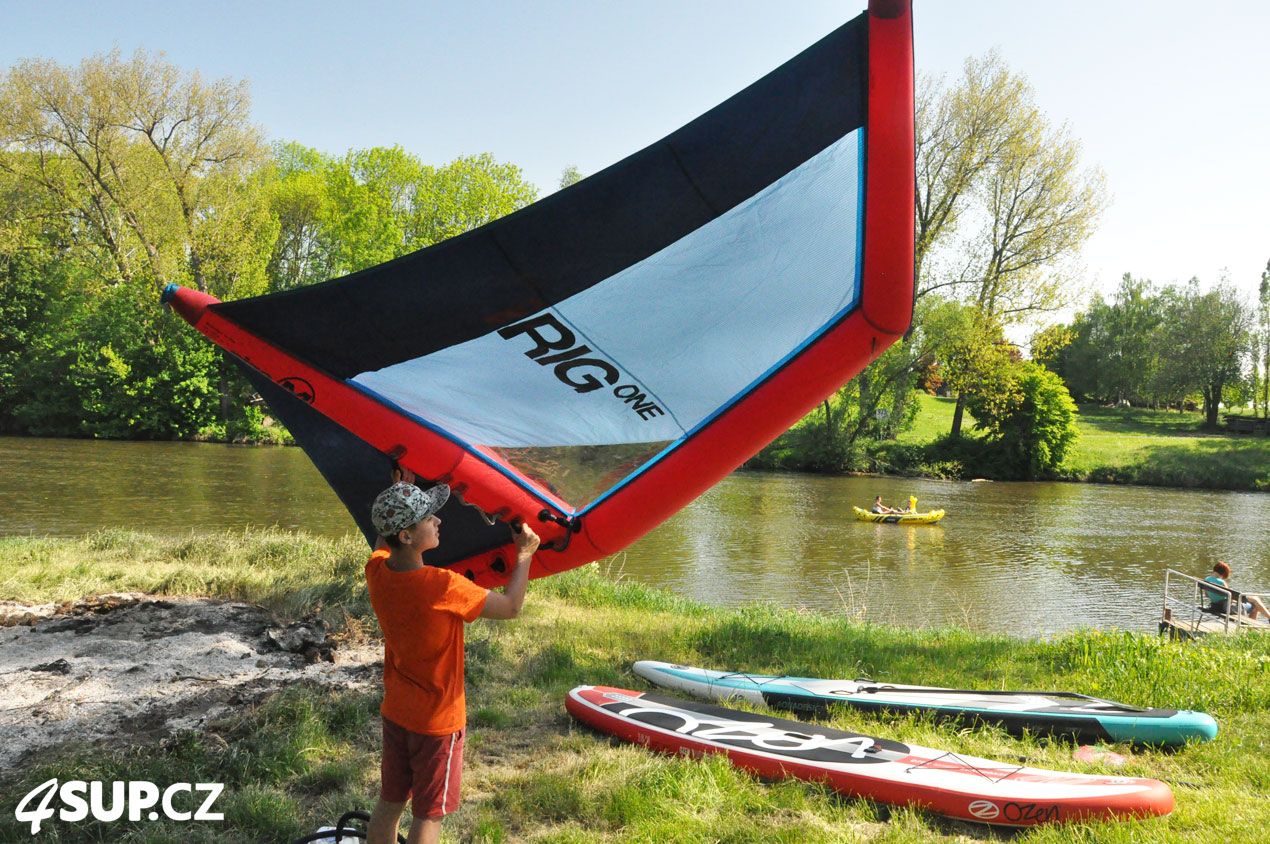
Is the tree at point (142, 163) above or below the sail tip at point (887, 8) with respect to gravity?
above

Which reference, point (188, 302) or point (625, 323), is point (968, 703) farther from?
point (188, 302)

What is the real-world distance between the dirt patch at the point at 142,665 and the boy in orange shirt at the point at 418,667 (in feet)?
6.76

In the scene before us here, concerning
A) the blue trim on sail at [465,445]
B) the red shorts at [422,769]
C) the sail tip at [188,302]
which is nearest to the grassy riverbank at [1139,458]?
the blue trim on sail at [465,445]

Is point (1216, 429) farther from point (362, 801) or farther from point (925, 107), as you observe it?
point (362, 801)

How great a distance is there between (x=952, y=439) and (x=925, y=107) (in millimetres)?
14893

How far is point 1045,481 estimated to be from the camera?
33.5 meters

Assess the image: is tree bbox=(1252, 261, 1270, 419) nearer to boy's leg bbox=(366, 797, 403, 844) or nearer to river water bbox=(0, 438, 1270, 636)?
river water bbox=(0, 438, 1270, 636)

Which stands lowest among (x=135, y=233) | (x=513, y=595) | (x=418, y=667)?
(x=418, y=667)

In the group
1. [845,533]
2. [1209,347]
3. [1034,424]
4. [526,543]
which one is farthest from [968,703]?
[1209,347]

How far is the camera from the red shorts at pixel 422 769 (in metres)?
2.52

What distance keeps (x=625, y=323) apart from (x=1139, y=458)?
37239 mm

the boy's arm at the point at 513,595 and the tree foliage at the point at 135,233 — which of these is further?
the tree foliage at the point at 135,233

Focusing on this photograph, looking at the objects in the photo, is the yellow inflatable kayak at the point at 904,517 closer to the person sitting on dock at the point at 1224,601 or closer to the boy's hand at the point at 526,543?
the person sitting on dock at the point at 1224,601

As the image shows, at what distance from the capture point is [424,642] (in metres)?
2.53
